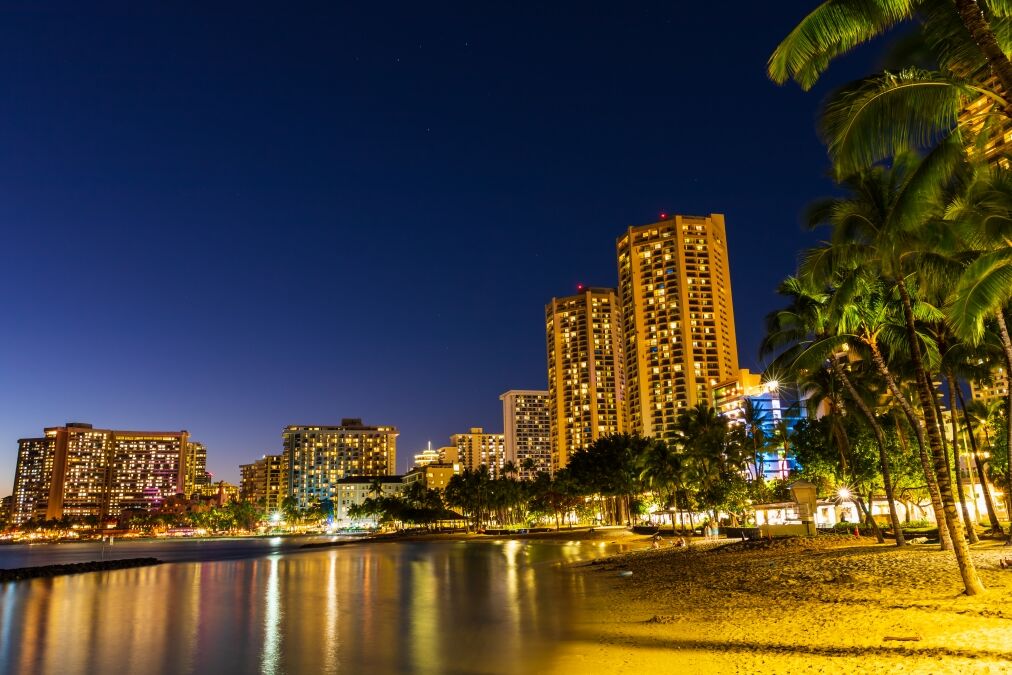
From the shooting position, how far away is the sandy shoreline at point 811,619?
44.5 ft

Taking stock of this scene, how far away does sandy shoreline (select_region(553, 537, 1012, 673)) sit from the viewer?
13.6m

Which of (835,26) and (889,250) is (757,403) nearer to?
(889,250)

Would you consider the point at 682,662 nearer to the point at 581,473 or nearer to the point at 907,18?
the point at 907,18

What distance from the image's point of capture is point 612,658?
17.1 m

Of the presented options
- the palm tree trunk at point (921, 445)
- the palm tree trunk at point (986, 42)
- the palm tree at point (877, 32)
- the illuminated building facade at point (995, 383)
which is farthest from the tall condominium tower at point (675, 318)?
the palm tree trunk at point (986, 42)

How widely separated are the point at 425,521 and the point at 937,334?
145548mm

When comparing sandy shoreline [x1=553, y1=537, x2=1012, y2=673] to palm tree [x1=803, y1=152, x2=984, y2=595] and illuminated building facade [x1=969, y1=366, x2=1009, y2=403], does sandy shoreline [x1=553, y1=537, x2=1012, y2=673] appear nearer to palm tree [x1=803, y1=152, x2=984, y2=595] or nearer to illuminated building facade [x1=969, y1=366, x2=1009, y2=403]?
palm tree [x1=803, y1=152, x2=984, y2=595]

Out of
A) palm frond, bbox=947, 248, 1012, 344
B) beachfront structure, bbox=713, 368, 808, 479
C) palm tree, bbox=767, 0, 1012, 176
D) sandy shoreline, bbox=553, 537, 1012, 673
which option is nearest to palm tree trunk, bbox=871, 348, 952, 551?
sandy shoreline, bbox=553, 537, 1012, 673

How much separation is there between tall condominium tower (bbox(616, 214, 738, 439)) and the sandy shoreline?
146 metres

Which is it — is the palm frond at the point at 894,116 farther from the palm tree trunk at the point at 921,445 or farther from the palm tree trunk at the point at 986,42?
the palm tree trunk at the point at 921,445

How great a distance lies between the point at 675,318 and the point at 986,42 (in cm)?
17172

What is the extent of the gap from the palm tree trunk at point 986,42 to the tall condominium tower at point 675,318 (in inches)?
6511

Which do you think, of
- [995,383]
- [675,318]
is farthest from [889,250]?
[675,318]

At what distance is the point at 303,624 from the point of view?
94.0ft
